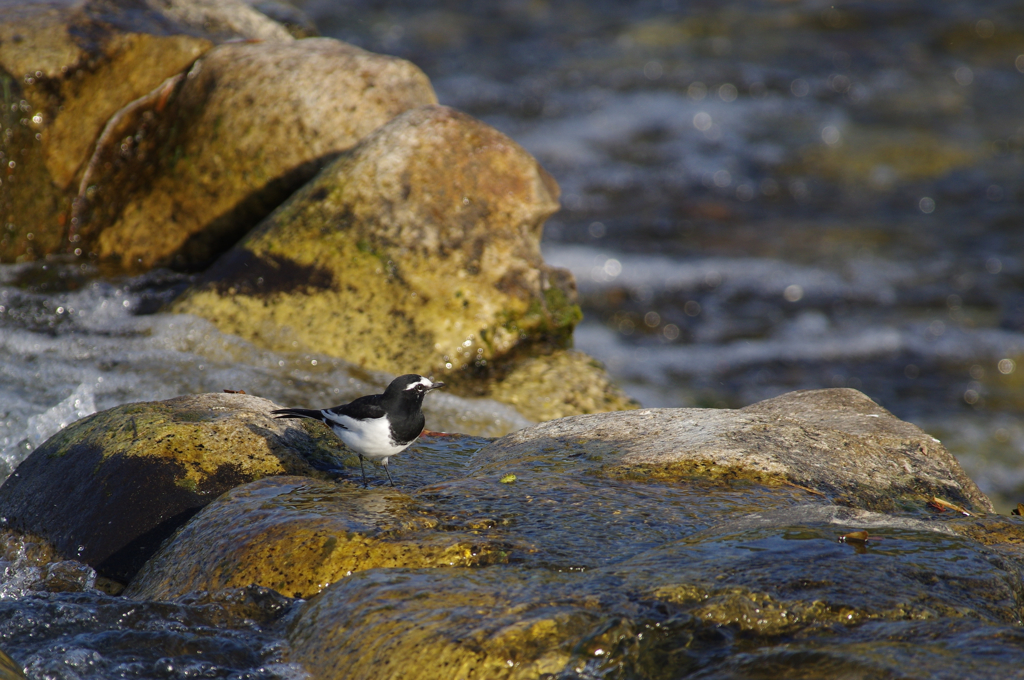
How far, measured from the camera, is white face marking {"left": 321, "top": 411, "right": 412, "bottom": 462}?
14.8 ft

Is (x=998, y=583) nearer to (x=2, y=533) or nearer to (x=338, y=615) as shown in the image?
(x=338, y=615)

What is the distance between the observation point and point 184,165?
28.2 feet

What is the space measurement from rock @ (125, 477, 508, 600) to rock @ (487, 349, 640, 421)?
10.5 ft

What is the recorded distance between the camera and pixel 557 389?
741 centimetres

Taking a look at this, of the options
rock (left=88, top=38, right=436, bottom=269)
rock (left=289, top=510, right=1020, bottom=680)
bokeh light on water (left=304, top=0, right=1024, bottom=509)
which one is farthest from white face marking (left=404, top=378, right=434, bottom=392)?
bokeh light on water (left=304, top=0, right=1024, bottom=509)

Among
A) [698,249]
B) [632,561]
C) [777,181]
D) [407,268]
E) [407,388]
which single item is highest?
[407,388]

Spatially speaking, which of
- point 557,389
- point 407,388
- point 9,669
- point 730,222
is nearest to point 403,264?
point 557,389

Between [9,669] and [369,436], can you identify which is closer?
[9,669]

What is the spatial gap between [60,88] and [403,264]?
12.6ft

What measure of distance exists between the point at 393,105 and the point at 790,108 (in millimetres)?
10980

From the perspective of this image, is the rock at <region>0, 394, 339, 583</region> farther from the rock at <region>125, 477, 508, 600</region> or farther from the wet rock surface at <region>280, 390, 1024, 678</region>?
the wet rock surface at <region>280, 390, 1024, 678</region>

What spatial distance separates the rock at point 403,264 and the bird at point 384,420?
2.57 meters

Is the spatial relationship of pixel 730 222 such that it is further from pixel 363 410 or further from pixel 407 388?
pixel 363 410

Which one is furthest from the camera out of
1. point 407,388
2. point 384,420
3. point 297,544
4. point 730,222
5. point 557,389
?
point 730,222
